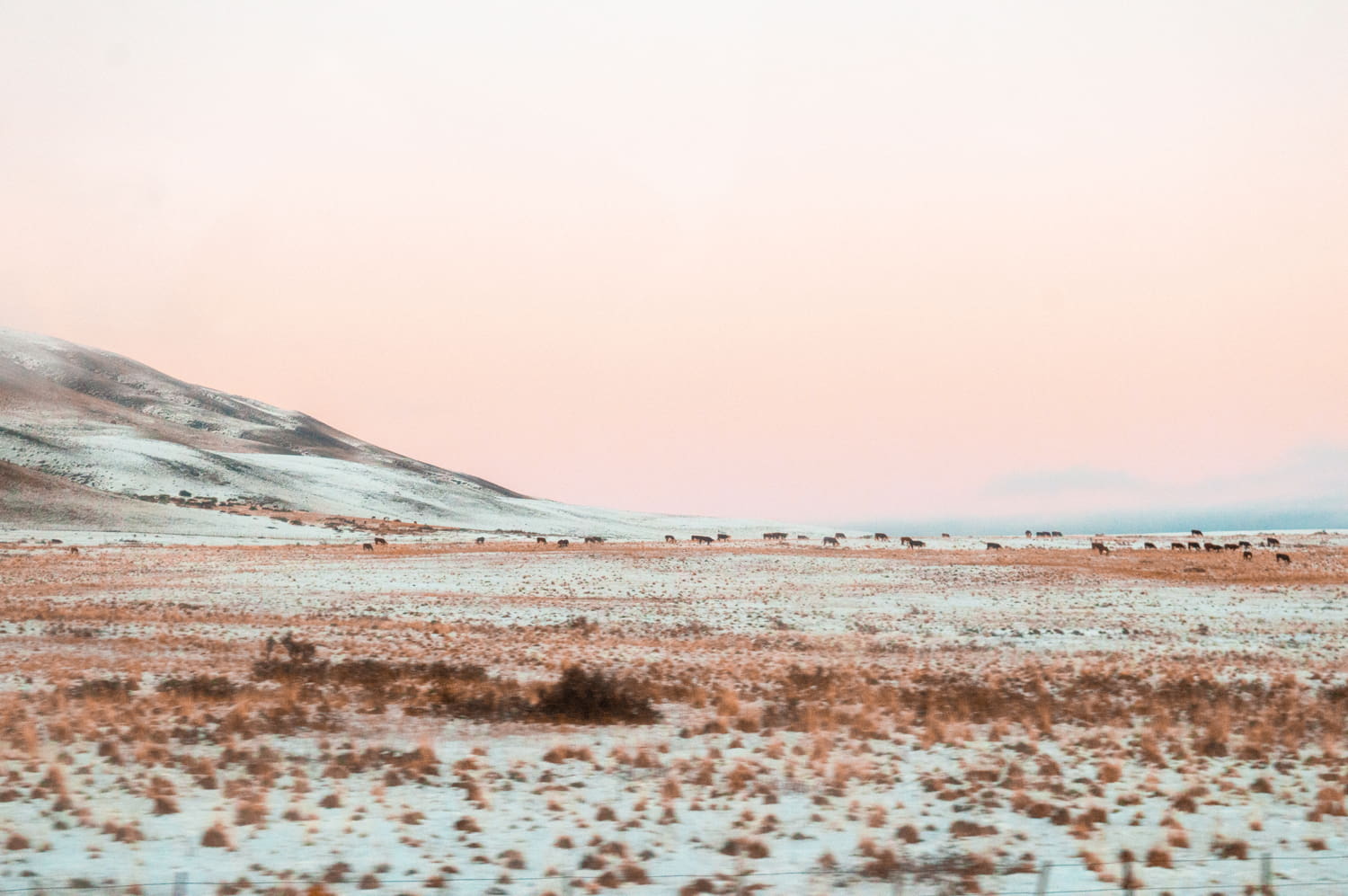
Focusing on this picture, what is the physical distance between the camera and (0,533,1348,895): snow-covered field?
9.00m

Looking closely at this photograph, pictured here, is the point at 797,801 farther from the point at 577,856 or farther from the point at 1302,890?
the point at 1302,890

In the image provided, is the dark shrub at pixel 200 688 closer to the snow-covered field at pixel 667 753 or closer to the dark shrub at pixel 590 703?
the snow-covered field at pixel 667 753

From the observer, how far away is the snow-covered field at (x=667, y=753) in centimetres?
900

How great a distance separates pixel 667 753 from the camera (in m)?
13.9

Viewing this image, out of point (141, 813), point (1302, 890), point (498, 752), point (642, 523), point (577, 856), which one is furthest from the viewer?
point (642, 523)

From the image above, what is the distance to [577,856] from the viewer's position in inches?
363

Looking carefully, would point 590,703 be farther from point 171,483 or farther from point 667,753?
point 171,483

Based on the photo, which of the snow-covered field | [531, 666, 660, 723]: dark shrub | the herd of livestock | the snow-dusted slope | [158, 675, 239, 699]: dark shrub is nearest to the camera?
the snow-covered field

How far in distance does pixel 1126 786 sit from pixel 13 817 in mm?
12224

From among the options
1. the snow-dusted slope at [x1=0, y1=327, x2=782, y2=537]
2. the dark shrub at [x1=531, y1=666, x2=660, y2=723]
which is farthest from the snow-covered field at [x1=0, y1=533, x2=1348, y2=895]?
the snow-dusted slope at [x1=0, y1=327, x2=782, y2=537]

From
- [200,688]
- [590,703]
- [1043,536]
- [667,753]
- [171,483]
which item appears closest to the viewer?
[667,753]

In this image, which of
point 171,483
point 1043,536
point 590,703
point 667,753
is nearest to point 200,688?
point 590,703

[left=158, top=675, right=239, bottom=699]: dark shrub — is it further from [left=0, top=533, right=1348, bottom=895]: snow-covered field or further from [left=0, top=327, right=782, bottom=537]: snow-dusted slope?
[left=0, top=327, right=782, bottom=537]: snow-dusted slope

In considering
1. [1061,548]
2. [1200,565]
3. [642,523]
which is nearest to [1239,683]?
[1200,565]
